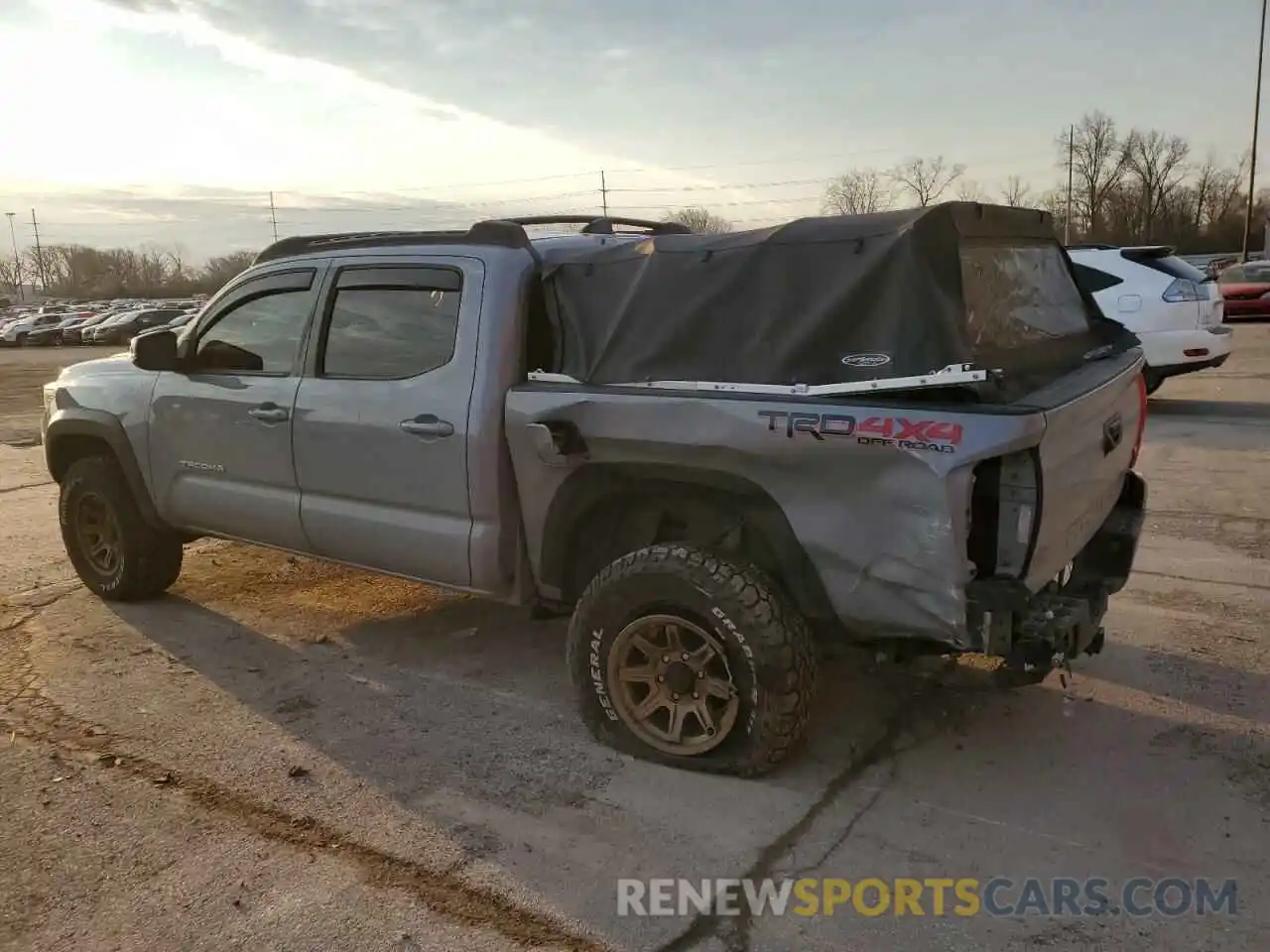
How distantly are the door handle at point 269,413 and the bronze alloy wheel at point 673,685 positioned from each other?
2.01 metres

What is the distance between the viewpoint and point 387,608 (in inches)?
221

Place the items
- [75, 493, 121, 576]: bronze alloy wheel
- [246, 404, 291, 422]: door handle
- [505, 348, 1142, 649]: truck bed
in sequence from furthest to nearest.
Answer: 1. [75, 493, 121, 576]: bronze alloy wheel
2. [246, 404, 291, 422]: door handle
3. [505, 348, 1142, 649]: truck bed

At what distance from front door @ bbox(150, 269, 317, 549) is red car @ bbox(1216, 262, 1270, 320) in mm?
23863

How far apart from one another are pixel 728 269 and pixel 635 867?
2.02 m

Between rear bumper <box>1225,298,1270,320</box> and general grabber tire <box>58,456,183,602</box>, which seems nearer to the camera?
general grabber tire <box>58,456,183,602</box>

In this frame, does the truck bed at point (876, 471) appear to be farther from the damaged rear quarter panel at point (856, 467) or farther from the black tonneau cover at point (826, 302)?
the black tonneau cover at point (826, 302)

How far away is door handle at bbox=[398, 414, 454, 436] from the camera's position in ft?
13.1

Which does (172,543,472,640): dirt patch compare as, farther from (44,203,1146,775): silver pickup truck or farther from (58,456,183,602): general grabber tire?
(44,203,1146,775): silver pickup truck

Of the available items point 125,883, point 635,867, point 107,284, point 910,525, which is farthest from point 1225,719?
point 107,284

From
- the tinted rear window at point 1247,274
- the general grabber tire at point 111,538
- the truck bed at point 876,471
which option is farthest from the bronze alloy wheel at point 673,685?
the tinted rear window at point 1247,274

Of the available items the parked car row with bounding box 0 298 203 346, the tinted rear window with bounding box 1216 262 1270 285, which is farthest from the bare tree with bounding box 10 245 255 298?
the tinted rear window with bounding box 1216 262 1270 285

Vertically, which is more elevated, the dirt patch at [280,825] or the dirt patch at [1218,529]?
the dirt patch at [280,825]

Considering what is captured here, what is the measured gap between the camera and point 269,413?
15.4ft

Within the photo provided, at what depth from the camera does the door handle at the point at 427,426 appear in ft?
13.1
